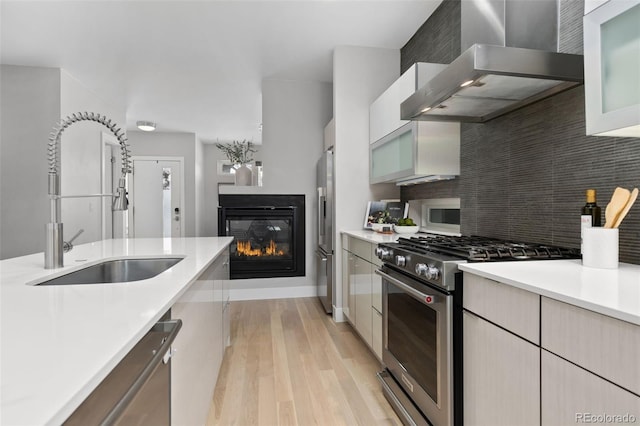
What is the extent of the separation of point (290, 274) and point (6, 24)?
3.62m

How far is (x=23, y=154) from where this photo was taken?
3.88 meters

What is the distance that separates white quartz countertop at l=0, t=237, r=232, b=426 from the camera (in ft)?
1.46

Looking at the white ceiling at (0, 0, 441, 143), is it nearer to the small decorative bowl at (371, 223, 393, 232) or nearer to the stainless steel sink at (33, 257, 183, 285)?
the small decorative bowl at (371, 223, 393, 232)

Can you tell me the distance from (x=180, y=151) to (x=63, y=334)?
23.4 feet

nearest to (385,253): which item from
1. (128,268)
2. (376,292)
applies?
(376,292)

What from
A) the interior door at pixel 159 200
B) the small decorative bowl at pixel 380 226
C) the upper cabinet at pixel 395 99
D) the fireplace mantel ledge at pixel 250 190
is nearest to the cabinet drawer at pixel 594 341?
the upper cabinet at pixel 395 99

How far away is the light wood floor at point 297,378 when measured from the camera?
1.82 meters

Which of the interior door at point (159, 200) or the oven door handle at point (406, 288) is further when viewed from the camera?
the interior door at point (159, 200)

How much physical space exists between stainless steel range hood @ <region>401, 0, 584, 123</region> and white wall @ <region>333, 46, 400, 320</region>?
1.35 meters

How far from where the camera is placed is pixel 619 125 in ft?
3.48

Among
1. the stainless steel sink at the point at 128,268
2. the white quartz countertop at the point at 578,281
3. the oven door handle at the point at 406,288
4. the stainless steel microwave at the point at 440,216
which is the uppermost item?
the stainless steel microwave at the point at 440,216

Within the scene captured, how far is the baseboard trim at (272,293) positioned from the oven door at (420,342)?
2.36 meters

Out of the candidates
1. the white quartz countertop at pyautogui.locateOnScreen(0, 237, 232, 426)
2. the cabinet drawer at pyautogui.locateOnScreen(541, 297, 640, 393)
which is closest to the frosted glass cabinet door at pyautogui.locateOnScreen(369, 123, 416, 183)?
the cabinet drawer at pyautogui.locateOnScreen(541, 297, 640, 393)

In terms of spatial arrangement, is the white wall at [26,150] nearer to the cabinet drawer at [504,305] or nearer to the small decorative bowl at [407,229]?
the small decorative bowl at [407,229]
